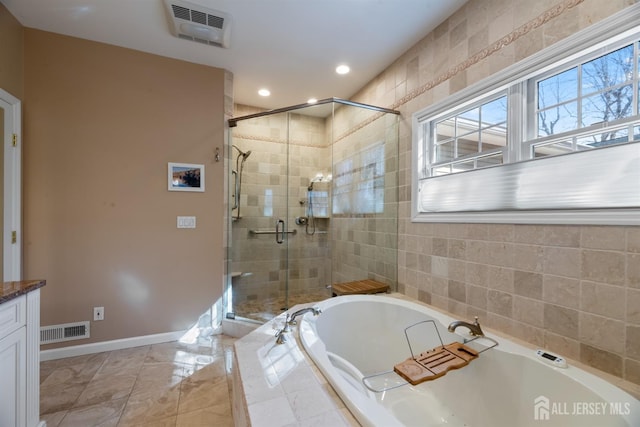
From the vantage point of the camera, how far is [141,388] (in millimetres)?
1806

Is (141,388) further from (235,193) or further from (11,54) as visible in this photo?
(11,54)

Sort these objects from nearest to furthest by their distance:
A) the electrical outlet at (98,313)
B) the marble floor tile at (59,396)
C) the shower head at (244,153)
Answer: the marble floor tile at (59,396) < the electrical outlet at (98,313) < the shower head at (244,153)

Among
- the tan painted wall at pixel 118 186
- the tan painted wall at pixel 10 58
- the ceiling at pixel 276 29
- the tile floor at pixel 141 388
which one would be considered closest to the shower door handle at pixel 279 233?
the tan painted wall at pixel 118 186

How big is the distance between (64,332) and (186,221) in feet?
4.24

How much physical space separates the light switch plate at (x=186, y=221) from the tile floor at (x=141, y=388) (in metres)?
1.11

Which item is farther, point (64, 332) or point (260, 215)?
point (260, 215)

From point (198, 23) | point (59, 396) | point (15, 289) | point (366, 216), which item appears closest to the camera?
point (15, 289)

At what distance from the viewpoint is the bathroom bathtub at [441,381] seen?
3.29ft

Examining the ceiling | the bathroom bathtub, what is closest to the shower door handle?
the bathroom bathtub

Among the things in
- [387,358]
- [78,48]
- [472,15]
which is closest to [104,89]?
[78,48]

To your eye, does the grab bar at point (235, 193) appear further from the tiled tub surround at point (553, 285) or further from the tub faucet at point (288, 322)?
the tiled tub surround at point (553, 285)

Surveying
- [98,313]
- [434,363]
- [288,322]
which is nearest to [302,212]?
[288,322]

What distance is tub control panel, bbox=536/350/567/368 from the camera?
118 centimetres

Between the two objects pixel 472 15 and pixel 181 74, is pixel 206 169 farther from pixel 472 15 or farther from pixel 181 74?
pixel 472 15
